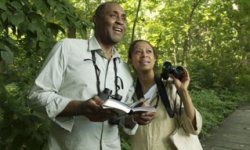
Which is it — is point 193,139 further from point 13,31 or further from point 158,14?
point 158,14

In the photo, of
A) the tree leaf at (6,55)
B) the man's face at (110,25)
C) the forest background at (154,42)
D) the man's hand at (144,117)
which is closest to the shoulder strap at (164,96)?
the man's hand at (144,117)

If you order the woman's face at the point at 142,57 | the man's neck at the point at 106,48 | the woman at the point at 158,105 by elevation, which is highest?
the man's neck at the point at 106,48

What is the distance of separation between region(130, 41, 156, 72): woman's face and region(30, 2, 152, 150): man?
1.29 ft

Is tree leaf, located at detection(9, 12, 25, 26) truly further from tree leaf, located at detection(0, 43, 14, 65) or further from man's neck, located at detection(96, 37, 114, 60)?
man's neck, located at detection(96, 37, 114, 60)

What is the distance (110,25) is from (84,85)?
1.50ft

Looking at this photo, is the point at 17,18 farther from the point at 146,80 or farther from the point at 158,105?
the point at 158,105

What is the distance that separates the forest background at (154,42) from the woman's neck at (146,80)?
665mm

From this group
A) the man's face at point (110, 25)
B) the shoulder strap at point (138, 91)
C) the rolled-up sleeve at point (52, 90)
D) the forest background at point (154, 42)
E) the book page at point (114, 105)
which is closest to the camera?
the book page at point (114, 105)

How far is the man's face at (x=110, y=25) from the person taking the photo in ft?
7.57

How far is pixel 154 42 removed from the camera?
12.8 m

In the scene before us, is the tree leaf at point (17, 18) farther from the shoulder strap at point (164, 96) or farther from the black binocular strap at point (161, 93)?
the shoulder strap at point (164, 96)

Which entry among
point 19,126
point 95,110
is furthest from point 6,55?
point 19,126

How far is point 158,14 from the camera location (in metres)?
12.8

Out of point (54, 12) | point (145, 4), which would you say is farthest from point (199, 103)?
point (54, 12)
